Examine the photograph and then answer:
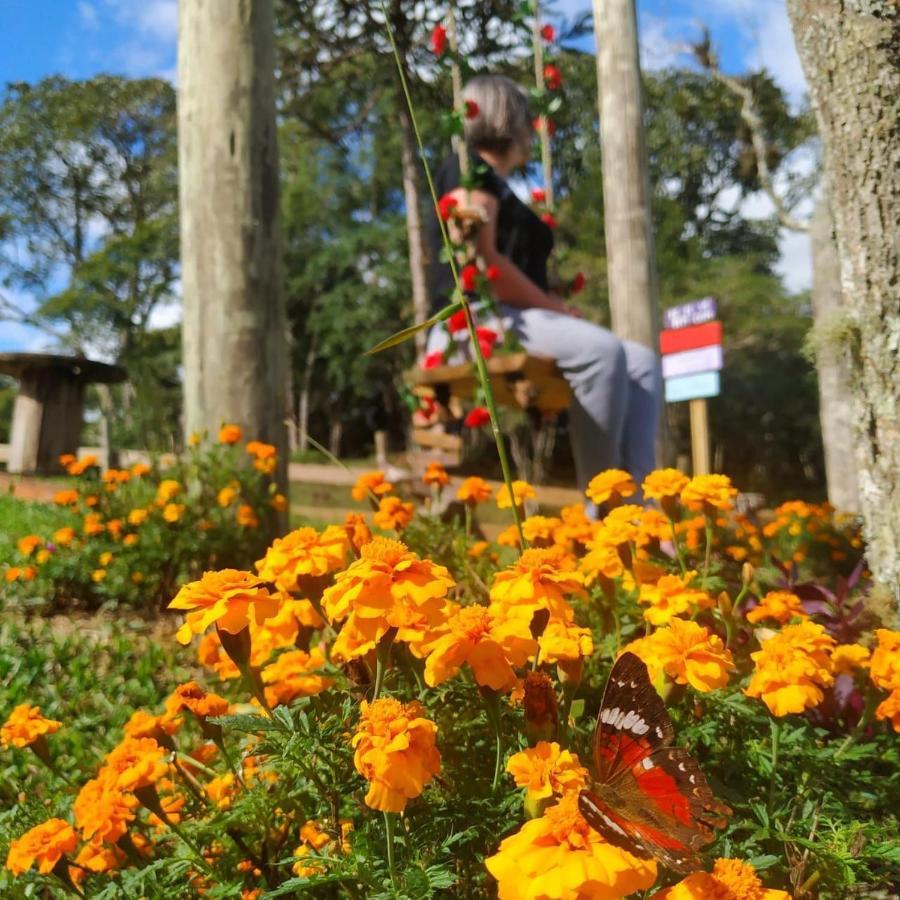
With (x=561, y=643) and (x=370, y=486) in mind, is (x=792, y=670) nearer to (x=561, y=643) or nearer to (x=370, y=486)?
(x=561, y=643)

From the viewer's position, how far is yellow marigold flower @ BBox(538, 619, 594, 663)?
2.95 feet

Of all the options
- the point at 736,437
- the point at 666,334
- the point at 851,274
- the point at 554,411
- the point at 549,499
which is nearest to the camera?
the point at 851,274

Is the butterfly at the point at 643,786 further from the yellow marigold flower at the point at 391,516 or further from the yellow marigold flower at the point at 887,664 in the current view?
the yellow marigold flower at the point at 391,516

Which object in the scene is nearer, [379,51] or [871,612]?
[871,612]

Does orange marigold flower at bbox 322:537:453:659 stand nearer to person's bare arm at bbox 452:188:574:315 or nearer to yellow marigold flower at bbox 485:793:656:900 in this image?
yellow marigold flower at bbox 485:793:656:900

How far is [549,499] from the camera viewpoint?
4.54 metres

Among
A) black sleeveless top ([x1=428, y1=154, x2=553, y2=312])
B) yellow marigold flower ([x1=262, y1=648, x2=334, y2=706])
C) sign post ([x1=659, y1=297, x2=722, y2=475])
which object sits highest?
black sleeveless top ([x1=428, y1=154, x2=553, y2=312])

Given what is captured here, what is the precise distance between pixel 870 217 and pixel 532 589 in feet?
4.52

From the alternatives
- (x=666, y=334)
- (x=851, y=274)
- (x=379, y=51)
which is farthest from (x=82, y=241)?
(x=851, y=274)

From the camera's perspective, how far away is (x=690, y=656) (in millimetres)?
869

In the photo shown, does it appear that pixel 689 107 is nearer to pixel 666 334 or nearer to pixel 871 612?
pixel 666 334

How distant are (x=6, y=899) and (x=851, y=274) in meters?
2.03

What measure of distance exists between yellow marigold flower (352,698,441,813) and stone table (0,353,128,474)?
23.6 feet

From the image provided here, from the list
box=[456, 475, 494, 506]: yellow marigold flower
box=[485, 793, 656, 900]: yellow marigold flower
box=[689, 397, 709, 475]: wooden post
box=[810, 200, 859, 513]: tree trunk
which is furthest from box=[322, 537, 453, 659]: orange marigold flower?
box=[810, 200, 859, 513]: tree trunk
